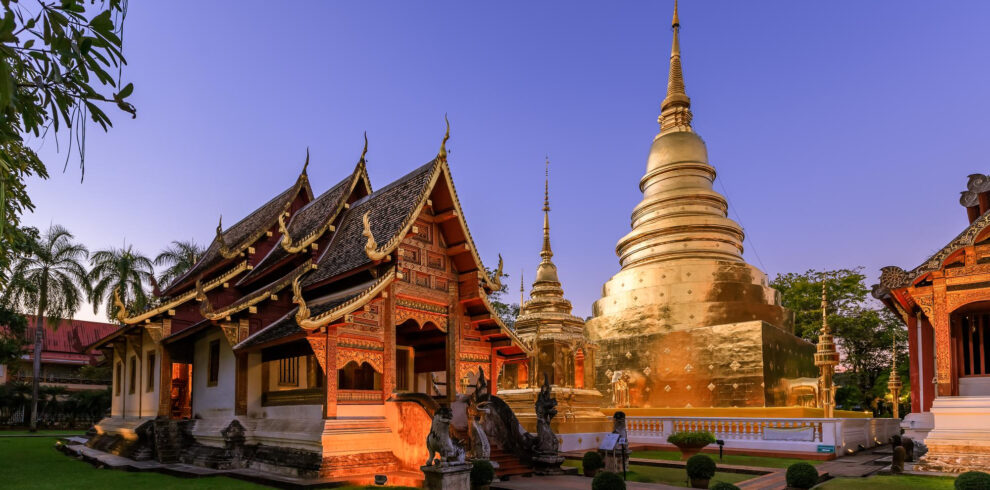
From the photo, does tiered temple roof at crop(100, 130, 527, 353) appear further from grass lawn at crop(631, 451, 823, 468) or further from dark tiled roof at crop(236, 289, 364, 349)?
grass lawn at crop(631, 451, 823, 468)

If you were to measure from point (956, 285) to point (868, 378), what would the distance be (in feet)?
88.0

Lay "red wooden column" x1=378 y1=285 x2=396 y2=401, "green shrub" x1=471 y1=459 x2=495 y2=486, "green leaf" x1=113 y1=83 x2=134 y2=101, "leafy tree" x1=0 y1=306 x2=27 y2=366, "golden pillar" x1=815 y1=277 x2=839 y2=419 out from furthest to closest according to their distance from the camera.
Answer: "leafy tree" x1=0 y1=306 x2=27 y2=366 → "golden pillar" x1=815 y1=277 x2=839 y2=419 → "red wooden column" x1=378 y1=285 x2=396 y2=401 → "green shrub" x1=471 y1=459 x2=495 y2=486 → "green leaf" x1=113 y1=83 x2=134 y2=101

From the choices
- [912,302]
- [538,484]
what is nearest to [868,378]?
[912,302]

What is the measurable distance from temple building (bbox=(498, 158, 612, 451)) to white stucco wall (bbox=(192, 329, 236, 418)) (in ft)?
24.9

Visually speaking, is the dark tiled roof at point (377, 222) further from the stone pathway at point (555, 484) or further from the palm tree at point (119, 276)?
the palm tree at point (119, 276)

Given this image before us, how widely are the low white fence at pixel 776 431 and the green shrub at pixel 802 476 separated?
6858 millimetres

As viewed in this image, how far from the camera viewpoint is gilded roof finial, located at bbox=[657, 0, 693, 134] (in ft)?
94.9

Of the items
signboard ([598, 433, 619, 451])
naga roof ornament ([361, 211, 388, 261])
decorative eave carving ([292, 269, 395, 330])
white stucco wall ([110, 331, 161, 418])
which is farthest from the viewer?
white stucco wall ([110, 331, 161, 418])

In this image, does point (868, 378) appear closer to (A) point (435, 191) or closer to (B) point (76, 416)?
(A) point (435, 191)

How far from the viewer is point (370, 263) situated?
1217 cm

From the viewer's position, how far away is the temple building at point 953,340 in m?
11.2

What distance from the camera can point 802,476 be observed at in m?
9.93

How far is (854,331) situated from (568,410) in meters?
22.0

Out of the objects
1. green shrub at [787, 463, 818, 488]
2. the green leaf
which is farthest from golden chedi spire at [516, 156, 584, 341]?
the green leaf
